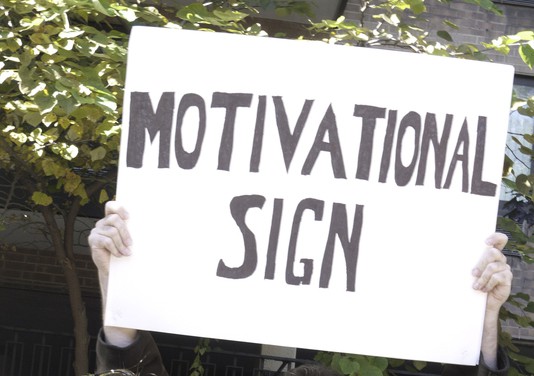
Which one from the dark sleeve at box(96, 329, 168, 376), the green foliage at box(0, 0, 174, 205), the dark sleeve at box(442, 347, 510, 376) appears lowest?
the dark sleeve at box(96, 329, 168, 376)

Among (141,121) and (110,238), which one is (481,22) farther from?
(110,238)

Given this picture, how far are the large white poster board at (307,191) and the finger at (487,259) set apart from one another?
20 millimetres

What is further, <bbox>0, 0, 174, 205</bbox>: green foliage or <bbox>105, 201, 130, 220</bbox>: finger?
<bbox>0, 0, 174, 205</bbox>: green foliage

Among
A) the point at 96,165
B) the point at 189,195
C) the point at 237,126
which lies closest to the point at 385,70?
the point at 237,126

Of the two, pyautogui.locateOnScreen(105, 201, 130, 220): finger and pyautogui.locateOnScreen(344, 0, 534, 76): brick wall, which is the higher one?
pyautogui.locateOnScreen(344, 0, 534, 76): brick wall

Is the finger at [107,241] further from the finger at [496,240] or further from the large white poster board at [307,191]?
the finger at [496,240]

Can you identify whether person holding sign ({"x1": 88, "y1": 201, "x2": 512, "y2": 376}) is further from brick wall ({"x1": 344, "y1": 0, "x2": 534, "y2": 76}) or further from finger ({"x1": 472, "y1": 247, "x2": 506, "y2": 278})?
brick wall ({"x1": 344, "y1": 0, "x2": 534, "y2": 76})

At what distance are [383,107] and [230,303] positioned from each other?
0.65m

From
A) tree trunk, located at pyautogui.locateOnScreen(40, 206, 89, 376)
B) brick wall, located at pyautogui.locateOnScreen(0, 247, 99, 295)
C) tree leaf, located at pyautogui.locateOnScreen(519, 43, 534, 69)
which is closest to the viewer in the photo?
tree leaf, located at pyautogui.locateOnScreen(519, 43, 534, 69)

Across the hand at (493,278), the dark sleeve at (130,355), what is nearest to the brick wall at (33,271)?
the dark sleeve at (130,355)

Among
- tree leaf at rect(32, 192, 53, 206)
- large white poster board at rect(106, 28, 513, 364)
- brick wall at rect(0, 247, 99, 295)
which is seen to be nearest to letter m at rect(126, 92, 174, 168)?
large white poster board at rect(106, 28, 513, 364)

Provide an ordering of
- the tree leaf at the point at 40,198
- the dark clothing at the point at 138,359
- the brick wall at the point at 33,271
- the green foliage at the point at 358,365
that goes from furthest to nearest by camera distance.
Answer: the brick wall at the point at 33,271 < the tree leaf at the point at 40,198 < the green foliage at the point at 358,365 < the dark clothing at the point at 138,359

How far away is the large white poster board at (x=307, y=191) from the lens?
2.77m

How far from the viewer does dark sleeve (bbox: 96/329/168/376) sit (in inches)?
112
